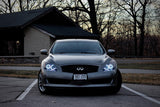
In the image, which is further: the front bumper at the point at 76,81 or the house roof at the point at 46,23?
the house roof at the point at 46,23

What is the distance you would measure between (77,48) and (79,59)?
50.4 inches

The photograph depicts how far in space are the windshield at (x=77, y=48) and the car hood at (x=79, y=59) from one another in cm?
60

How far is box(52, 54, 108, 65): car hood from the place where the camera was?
6.80 metres

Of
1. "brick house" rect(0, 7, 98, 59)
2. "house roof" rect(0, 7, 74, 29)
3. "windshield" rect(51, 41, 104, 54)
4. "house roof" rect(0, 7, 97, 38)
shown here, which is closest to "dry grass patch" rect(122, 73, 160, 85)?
"windshield" rect(51, 41, 104, 54)

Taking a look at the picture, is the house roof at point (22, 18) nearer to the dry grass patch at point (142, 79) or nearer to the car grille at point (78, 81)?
the dry grass patch at point (142, 79)

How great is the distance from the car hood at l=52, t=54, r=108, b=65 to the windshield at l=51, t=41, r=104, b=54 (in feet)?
1.98

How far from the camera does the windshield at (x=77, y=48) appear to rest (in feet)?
26.5

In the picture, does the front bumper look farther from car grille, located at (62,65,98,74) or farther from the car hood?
the car hood

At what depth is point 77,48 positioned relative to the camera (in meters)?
8.20

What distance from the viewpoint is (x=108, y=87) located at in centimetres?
678

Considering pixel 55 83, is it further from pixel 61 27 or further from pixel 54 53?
pixel 61 27

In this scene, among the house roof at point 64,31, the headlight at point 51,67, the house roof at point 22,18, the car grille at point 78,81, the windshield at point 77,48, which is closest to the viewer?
the car grille at point 78,81

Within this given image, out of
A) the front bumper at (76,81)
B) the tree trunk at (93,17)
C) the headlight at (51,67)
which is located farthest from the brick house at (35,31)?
the front bumper at (76,81)

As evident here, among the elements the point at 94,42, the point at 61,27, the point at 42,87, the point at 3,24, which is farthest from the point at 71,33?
the point at 42,87
